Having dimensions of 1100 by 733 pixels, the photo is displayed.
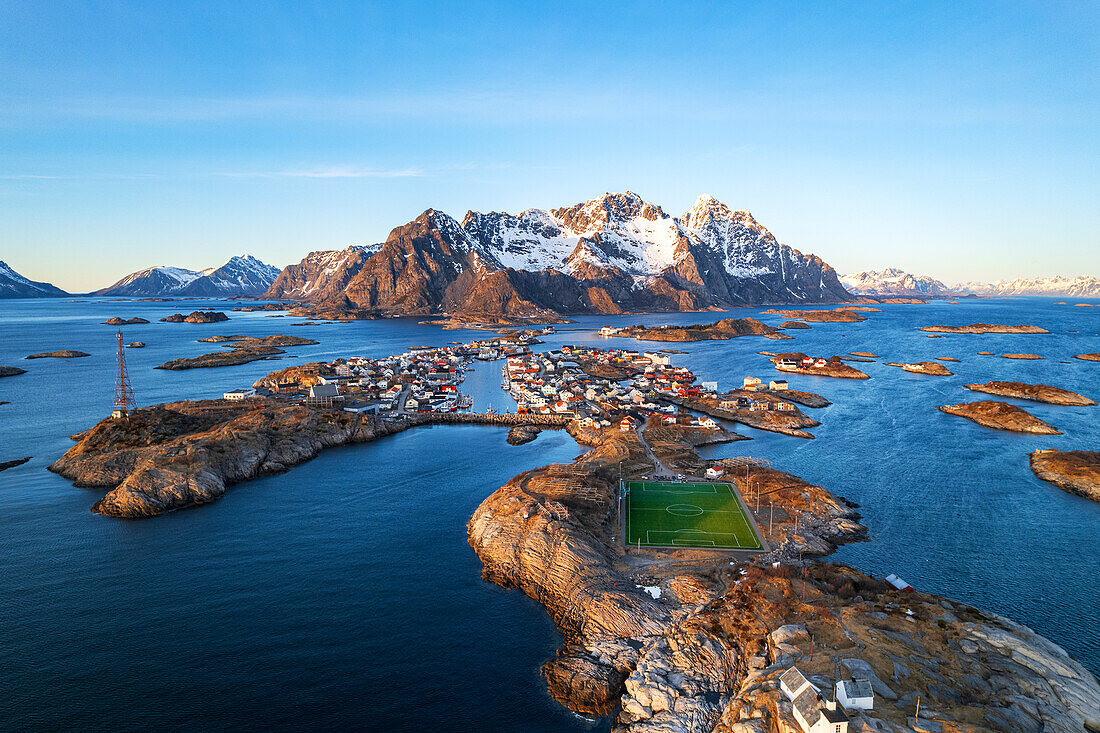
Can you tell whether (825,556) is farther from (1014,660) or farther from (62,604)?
(62,604)

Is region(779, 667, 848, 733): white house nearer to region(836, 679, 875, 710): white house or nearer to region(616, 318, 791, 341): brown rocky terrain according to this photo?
region(836, 679, 875, 710): white house

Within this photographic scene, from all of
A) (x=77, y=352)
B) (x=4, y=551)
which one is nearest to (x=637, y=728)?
(x=4, y=551)

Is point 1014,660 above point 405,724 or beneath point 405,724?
above

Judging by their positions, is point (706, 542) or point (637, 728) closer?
point (637, 728)

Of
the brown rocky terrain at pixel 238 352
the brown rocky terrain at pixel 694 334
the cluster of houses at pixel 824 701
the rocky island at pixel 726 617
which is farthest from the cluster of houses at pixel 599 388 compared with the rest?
the brown rocky terrain at pixel 238 352

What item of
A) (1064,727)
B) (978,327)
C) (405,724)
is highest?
(978,327)

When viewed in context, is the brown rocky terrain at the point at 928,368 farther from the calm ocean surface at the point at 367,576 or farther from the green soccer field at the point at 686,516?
the green soccer field at the point at 686,516

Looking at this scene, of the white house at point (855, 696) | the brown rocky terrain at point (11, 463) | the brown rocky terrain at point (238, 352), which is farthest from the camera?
the brown rocky terrain at point (238, 352)
